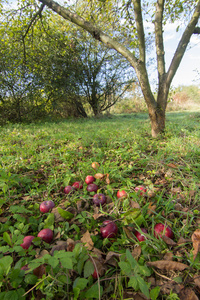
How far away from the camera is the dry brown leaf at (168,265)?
85 cm

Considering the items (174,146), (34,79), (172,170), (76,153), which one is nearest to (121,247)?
(172,170)

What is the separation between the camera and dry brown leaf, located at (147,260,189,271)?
854 mm

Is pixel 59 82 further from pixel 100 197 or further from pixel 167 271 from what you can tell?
pixel 167 271

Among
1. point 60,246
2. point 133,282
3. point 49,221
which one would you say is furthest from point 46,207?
point 133,282

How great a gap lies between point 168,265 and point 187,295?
0.45 ft

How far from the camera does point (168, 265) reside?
870 millimetres

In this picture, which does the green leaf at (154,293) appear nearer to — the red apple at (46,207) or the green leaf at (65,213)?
the green leaf at (65,213)

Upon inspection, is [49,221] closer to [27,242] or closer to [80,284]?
[27,242]

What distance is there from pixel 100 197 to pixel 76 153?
1.35 metres

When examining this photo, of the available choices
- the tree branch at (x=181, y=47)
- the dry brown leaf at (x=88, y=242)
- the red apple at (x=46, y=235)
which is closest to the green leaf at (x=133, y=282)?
the dry brown leaf at (x=88, y=242)

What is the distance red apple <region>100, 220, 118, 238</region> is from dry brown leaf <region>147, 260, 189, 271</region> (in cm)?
30

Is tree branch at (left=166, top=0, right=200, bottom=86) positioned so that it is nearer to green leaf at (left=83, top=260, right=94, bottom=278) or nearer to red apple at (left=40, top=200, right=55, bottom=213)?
red apple at (left=40, top=200, right=55, bottom=213)

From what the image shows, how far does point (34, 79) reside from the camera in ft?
22.7

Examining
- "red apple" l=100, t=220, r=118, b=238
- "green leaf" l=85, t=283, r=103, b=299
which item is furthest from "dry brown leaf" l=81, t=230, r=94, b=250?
"green leaf" l=85, t=283, r=103, b=299
